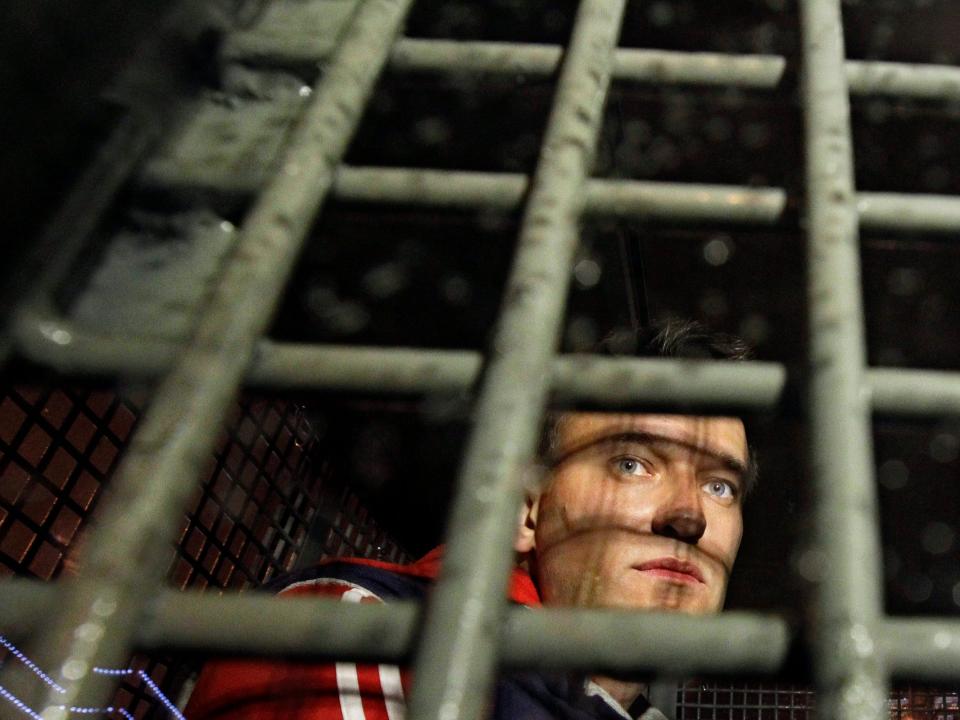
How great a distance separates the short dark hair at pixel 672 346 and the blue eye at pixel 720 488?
0.07 meters

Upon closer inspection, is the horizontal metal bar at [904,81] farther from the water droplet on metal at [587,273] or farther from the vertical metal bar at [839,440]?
the water droplet on metal at [587,273]

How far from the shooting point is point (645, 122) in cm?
122

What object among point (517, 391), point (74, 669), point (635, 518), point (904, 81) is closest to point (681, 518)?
point (635, 518)

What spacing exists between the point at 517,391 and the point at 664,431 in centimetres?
100

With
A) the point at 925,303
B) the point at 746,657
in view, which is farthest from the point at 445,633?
the point at 925,303

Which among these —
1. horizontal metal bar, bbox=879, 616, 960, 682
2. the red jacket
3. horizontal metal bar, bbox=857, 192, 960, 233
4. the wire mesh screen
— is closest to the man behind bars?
the red jacket

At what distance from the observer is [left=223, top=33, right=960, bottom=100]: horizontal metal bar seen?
0.61 m

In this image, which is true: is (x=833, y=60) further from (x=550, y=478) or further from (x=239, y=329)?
(x=550, y=478)

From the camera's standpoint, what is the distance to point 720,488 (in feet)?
4.97

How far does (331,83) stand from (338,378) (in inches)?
10.6

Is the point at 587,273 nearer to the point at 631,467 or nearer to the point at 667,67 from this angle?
the point at 631,467

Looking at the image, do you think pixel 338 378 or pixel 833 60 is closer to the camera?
pixel 338 378

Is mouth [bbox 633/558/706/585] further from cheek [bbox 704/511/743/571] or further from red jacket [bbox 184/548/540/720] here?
red jacket [bbox 184/548/540/720]

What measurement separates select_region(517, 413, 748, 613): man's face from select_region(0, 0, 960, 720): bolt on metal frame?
30.8 inches
